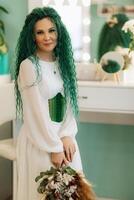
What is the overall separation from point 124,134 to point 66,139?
3.24 feet

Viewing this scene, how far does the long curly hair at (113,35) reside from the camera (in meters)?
2.31

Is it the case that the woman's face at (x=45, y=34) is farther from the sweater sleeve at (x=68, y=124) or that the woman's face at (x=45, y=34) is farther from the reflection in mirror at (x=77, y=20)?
the reflection in mirror at (x=77, y=20)

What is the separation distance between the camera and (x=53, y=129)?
1455 millimetres

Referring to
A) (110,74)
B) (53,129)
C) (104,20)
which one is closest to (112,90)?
(110,74)

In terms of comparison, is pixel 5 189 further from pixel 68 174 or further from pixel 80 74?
pixel 68 174

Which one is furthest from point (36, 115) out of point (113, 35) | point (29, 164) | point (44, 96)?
point (113, 35)

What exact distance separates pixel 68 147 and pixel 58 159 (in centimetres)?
6

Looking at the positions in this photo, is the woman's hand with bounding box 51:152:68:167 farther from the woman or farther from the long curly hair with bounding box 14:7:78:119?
the long curly hair with bounding box 14:7:78:119

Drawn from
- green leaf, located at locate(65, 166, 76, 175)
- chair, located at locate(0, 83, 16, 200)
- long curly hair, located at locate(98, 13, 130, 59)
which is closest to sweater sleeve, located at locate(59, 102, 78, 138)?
green leaf, located at locate(65, 166, 76, 175)

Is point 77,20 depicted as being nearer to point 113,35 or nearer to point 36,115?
point 113,35

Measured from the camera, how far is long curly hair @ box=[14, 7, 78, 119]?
146 centimetres

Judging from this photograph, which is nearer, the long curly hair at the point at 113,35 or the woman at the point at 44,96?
the woman at the point at 44,96

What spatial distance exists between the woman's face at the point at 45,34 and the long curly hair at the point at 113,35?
90cm

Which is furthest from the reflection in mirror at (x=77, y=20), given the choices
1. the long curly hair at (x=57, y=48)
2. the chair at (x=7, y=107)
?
the long curly hair at (x=57, y=48)
